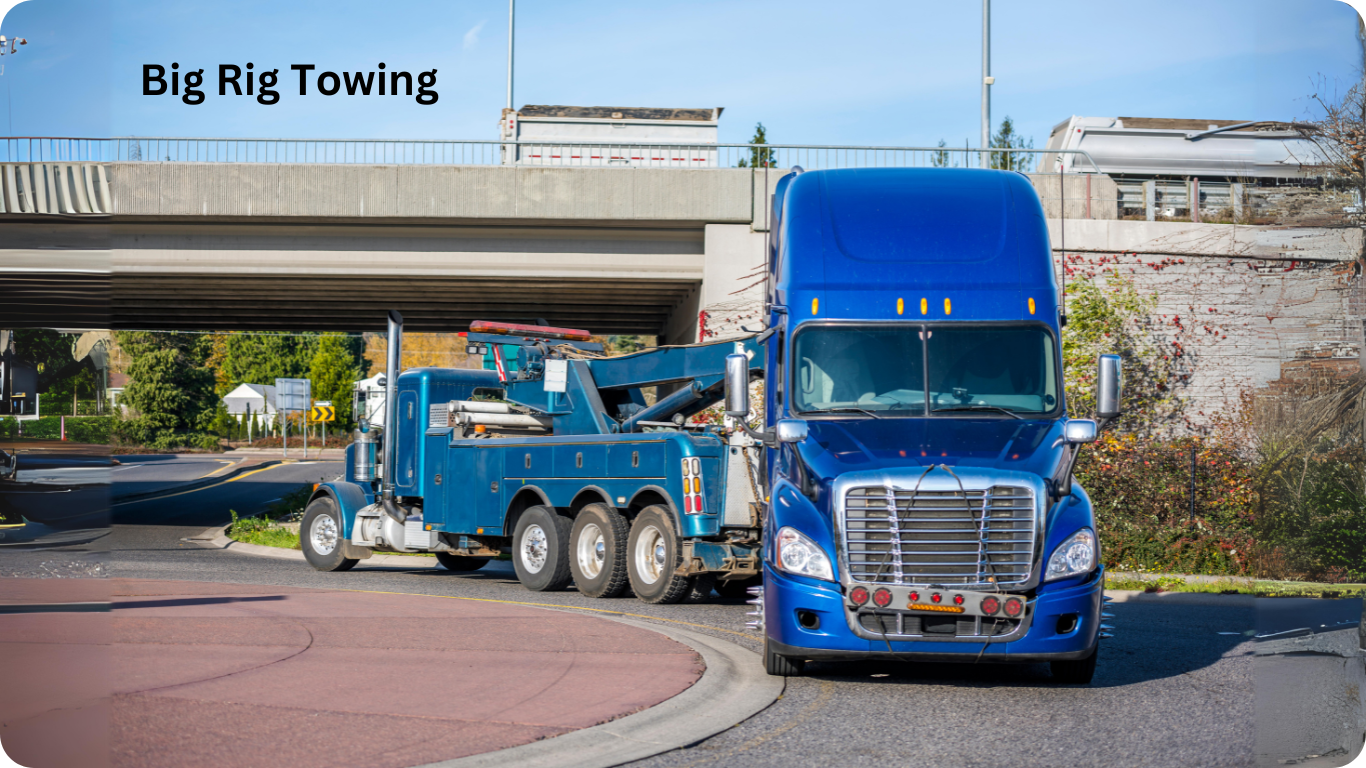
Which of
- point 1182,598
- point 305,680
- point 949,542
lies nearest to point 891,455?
point 949,542

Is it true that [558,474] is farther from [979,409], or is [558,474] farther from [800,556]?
[800,556]

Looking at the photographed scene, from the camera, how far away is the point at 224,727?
668 cm

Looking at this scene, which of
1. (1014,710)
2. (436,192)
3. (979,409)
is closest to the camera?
(1014,710)

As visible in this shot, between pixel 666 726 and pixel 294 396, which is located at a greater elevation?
pixel 294 396

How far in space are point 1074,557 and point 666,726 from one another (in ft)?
9.54

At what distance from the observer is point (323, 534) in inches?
736

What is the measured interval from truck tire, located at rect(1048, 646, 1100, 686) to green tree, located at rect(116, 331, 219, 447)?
7139cm

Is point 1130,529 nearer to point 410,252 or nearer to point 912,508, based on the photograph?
point 912,508

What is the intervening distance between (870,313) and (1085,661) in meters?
2.91

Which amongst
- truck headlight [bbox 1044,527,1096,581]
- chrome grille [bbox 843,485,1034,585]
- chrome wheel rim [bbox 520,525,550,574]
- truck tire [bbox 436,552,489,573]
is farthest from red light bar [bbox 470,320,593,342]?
truck headlight [bbox 1044,527,1096,581]

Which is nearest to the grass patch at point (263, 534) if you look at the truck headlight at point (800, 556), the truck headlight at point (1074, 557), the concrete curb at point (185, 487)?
the concrete curb at point (185, 487)

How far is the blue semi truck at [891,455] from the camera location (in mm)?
8055

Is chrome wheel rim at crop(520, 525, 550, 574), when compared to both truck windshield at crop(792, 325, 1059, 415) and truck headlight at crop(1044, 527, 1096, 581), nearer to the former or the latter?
truck windshield at crop(792, 325, 1059, 415)

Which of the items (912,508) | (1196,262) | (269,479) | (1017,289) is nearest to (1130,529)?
(1196,262)
